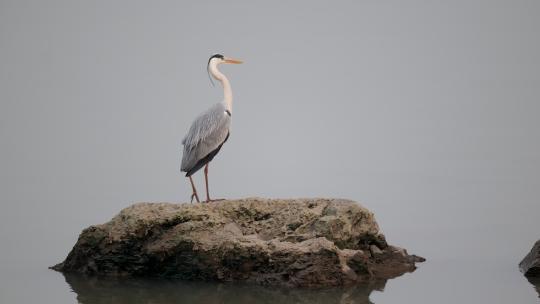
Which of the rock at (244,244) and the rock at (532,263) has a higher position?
the rock at (244,244)

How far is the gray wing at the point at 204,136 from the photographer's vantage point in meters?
14.8

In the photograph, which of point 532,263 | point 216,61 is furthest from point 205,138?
point 532,263

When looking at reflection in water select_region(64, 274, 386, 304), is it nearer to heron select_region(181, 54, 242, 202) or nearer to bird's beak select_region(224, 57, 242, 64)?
heron select_region(181, 54, 242, 202)

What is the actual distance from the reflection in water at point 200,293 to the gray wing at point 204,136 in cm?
266

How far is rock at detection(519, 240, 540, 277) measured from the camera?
1385cm

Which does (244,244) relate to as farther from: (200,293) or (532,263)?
(532,263)

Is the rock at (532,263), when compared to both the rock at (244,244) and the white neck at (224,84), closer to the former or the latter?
the rock at (244,244)

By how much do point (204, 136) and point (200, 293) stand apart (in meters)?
3.63

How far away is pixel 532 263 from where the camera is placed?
13.9 m

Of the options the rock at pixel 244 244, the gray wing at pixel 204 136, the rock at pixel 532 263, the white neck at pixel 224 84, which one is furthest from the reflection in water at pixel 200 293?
the white neck at pixel 224 84

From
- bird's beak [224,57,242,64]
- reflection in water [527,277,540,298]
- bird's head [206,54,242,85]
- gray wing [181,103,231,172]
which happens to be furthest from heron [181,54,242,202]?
reflection in water [527,277,540,298]

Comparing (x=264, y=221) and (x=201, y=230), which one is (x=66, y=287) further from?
(x=264, y=221)

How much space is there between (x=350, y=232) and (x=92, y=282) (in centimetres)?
443

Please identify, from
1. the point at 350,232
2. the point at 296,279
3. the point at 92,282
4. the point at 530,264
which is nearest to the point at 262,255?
the point at 296,279
